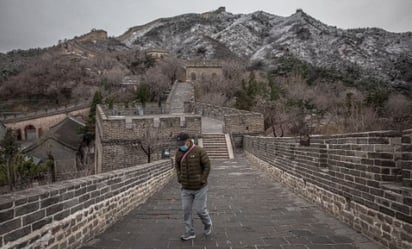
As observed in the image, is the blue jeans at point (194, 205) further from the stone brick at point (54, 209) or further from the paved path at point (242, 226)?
the stone brick at point (54, 209)

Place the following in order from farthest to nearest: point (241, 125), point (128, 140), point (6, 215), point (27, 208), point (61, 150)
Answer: point (61, 150), point (241, 125), point (128, 140), point (27, 208), point (6, 215)

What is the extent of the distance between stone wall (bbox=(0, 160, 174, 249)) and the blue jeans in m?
1.39

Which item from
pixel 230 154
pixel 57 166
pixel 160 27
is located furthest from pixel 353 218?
pixel 160 27

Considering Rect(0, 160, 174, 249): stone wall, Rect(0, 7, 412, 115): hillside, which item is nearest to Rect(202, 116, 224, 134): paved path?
Rect(0, 160, 174, 249): stone wall

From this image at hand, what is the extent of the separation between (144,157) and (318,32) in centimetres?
8478

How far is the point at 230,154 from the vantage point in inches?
717

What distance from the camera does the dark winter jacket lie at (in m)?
4.62

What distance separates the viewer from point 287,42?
8669cm

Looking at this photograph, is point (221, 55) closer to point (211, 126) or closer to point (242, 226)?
point (211, 126)

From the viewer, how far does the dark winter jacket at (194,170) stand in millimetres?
4621

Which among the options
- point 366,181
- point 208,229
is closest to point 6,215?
point 208,229

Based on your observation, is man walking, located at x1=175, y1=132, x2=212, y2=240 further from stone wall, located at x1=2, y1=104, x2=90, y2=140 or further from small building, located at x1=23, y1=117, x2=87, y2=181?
stone wall, located at x1=2, y1=104, x2=90, y2=140

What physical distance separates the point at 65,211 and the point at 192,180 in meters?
1.73

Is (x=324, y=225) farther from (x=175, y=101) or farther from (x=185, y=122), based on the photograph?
(x=175, y=101)
